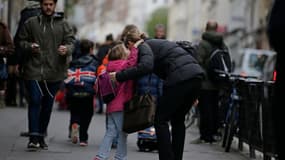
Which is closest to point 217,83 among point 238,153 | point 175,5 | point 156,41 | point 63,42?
point 238,153

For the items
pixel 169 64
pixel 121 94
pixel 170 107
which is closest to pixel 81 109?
pixel 121 94

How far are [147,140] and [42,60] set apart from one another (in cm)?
183

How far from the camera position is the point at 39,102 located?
35.6 feet

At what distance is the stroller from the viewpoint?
38.4ft

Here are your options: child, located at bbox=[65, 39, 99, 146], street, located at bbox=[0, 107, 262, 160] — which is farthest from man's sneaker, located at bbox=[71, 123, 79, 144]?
street, located at bbox=[0, 107, 262, 160]

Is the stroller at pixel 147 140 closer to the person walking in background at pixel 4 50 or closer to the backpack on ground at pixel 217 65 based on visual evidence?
the person walking in background at pixel 4 50

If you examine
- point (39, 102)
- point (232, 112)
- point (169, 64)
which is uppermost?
point (169, 64)

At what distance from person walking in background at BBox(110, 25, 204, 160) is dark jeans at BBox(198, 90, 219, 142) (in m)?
4.92

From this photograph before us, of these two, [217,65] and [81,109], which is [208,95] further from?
[81,109]

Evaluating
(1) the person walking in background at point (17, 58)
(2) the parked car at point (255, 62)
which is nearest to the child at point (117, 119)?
(1) the person walking in background at point (17, 58)

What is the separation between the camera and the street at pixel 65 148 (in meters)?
10.5

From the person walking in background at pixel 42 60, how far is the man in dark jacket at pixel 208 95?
11.2 ft

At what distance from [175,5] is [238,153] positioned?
111 m

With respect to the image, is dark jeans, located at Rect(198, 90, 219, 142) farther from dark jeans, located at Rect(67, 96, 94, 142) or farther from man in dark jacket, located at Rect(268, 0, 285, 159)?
man in dark jacket, located at Rect(268, 0, 285, 159)
